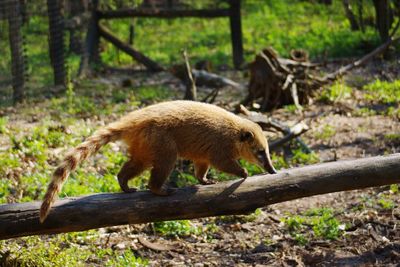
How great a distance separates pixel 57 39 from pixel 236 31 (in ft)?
14.4

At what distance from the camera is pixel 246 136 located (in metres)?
5.92

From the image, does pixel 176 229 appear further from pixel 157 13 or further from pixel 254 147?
pixel 157 13

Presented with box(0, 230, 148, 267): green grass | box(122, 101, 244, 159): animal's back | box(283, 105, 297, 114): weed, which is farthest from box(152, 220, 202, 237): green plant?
box(283, 105, 297, 114): weed

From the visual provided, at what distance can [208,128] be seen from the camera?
5684 mm

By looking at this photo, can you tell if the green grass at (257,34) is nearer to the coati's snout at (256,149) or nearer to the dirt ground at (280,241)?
the dirt ground at (280,241)

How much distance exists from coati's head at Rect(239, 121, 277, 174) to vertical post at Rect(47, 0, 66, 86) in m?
7.28

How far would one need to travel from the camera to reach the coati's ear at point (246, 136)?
19.4 feet

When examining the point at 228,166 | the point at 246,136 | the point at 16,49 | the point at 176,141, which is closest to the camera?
the point at 176,141

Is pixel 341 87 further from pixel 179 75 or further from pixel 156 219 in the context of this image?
pixel 156 219

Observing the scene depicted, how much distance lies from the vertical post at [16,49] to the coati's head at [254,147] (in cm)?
634

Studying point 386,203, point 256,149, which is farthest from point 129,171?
point 386,203

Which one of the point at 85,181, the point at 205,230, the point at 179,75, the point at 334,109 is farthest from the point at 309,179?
the point at 179,75

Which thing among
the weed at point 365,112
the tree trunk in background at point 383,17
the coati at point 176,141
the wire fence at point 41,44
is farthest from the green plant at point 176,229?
the tree trunk in background at point 383,17

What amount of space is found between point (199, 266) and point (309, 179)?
1336mm
